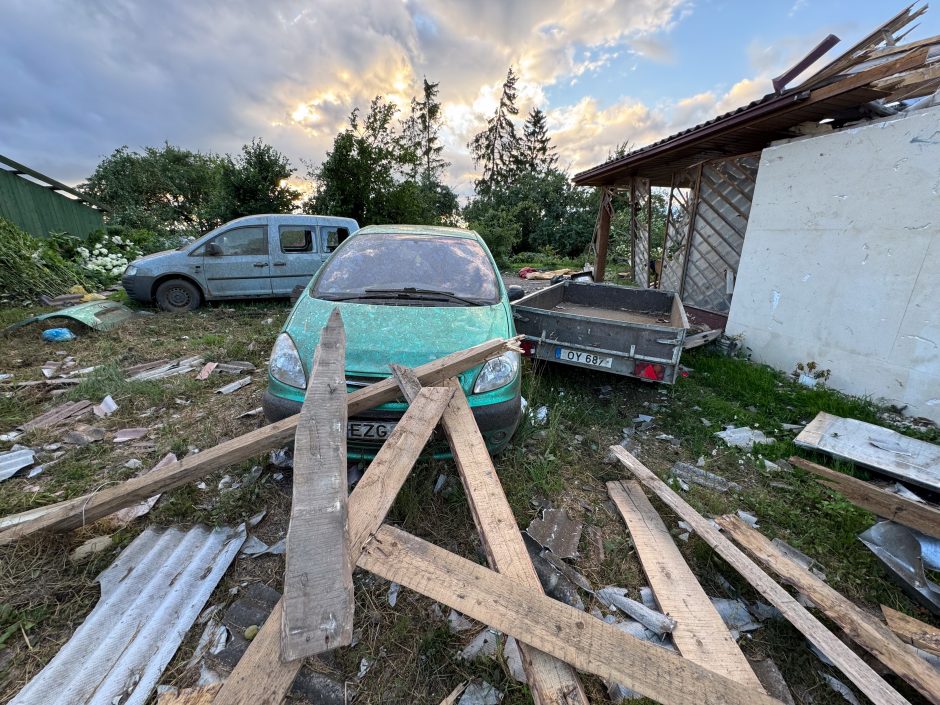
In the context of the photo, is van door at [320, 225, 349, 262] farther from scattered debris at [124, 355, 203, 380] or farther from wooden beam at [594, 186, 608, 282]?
wooden beam at [594, 186, 608, 282]

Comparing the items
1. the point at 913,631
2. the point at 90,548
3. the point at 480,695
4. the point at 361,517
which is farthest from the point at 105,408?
the point at 913,631

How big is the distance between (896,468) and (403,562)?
3.76 meters

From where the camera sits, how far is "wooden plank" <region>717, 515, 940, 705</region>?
1.45 m

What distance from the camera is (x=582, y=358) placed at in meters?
3.53

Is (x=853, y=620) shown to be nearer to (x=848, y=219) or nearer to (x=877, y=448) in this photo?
(x=877, y=448)

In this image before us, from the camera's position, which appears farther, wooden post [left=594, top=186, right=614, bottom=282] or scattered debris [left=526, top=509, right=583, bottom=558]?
wooden post [left=594, top=186, right=614, bottom=282]

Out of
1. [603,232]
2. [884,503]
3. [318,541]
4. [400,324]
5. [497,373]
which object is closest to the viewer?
[318,541]

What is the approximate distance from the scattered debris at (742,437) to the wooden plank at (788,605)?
50.7 inches

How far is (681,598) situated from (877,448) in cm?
259

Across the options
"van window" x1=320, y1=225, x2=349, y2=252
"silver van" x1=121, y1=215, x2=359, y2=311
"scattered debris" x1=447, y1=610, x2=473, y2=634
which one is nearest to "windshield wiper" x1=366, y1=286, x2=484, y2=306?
"scattered debris" x1=447, y1=610, x2=473, y2=634

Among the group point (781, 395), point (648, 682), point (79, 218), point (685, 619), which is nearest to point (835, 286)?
point (781, 395)

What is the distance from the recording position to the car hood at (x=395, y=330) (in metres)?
2.36

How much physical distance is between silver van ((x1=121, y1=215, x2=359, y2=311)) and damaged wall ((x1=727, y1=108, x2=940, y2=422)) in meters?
7.47

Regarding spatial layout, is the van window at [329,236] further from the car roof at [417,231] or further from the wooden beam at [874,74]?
the wooden beam at [874,74]
